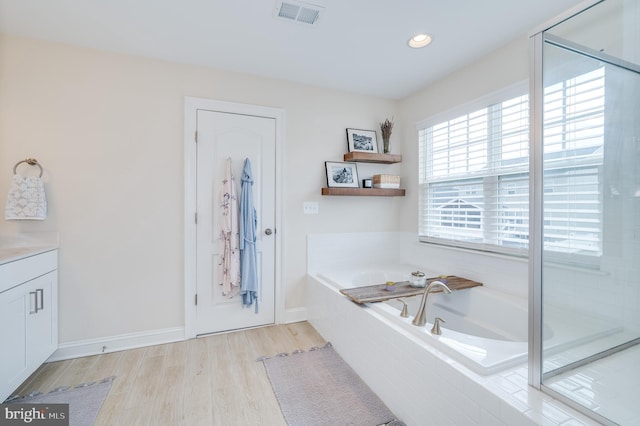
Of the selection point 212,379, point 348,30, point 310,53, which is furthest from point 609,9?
point 212,379

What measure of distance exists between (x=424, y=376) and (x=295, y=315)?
1715 millimetres

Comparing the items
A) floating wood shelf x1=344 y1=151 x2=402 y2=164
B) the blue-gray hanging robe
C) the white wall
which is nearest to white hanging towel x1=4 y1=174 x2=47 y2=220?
the blue-gray hanging robe

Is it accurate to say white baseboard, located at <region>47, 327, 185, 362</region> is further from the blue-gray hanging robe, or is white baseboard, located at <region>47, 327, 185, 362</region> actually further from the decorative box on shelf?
the decorative box on shelf

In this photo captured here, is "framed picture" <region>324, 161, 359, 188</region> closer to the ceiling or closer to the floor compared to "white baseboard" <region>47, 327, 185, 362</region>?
closer to the ceiling

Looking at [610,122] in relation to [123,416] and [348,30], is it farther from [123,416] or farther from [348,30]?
[123,416]

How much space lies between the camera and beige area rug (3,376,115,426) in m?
1.59

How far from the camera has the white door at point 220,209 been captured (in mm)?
2590

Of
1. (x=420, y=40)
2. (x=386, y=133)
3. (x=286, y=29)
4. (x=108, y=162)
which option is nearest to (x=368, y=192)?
(x=386, y=133)

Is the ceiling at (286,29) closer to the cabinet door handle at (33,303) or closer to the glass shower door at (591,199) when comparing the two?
the glass shower door at (591,199)

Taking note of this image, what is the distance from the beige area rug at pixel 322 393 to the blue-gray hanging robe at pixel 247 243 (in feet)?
2.03

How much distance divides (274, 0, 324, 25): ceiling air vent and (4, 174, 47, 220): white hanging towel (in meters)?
2.06

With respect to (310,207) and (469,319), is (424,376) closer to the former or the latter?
(469,319)

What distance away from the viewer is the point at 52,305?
210 centimetres

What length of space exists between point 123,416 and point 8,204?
161 centimetres
